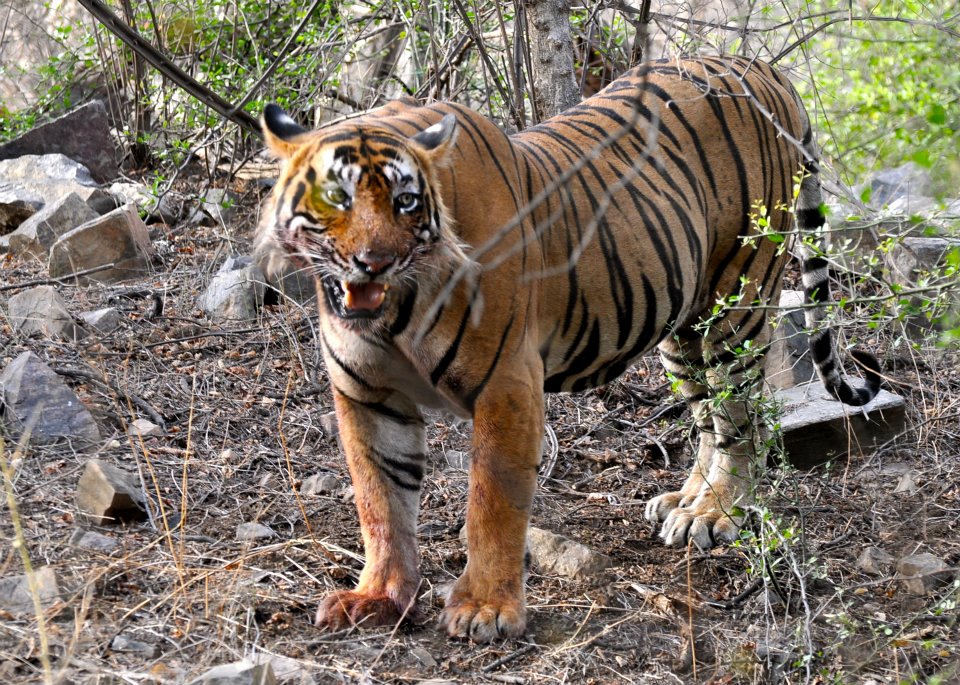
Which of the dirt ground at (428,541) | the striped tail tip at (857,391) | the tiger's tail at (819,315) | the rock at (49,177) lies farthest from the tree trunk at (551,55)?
the rock at (49,177)

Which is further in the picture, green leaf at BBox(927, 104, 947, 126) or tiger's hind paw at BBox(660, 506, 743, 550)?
tiger's hind paw at BBox(660, 506, 743, 550)

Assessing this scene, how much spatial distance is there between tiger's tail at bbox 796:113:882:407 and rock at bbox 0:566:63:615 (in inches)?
127

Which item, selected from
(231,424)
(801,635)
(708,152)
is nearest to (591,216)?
(708,152)

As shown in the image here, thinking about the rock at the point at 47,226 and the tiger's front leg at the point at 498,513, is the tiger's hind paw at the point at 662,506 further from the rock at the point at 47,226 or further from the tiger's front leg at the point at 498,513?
the rock at the point at 47,226

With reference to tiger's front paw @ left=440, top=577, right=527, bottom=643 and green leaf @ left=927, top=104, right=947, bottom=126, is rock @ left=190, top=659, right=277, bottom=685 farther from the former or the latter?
green leaf @ left=927, top=104, right=947, bottom=126

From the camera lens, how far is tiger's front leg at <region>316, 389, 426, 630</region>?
12.5 feet

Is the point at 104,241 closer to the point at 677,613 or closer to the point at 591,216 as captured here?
the point at 591,216

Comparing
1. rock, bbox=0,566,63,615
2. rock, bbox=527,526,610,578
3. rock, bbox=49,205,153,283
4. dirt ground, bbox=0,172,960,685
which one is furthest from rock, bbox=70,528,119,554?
rock, bbox=49,205,153,283

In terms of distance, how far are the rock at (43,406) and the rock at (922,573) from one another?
3.46 m

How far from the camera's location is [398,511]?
13.0ft

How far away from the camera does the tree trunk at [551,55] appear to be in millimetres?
5645

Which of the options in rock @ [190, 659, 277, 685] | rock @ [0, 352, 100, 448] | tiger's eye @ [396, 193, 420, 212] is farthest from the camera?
rock @ [0, 352, 100, 448]

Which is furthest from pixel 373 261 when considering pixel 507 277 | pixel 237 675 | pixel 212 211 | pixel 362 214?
pixel 212 211

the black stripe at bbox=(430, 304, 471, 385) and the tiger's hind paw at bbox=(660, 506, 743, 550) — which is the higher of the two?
the black stripe at bbox=(430, 304, 471, 385)
